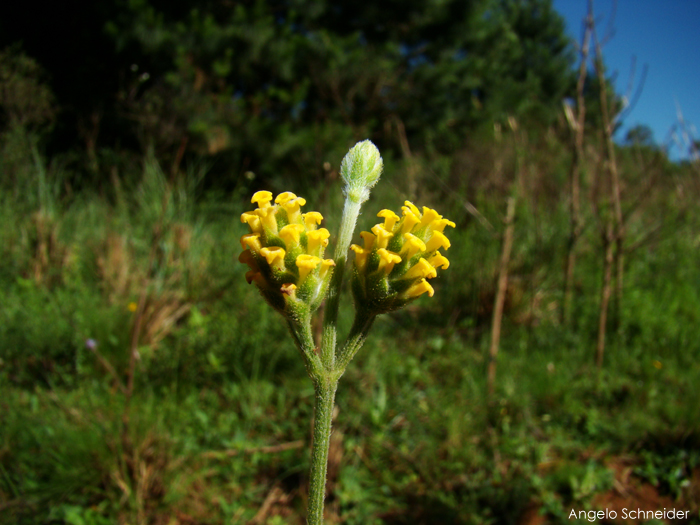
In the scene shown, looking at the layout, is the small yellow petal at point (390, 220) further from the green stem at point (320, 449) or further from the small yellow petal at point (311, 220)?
the green stem at point (320, 449)

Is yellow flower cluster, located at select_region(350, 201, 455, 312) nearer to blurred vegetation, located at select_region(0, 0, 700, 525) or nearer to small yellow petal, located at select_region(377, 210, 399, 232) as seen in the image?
small yellow petal, located at select_region(377, 210, 399, 232)

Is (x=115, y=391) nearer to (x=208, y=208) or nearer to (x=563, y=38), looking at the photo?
(x=208, y=208)

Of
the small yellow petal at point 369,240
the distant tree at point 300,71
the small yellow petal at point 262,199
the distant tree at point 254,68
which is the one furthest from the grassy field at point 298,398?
the distant tree at point 254,68

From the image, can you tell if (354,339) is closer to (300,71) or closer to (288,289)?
(288,289)

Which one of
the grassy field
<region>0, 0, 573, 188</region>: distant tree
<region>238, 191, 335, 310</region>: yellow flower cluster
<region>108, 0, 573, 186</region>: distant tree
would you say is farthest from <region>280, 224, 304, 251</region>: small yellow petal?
<region>0, 0, 573, 188</region>: distant tree

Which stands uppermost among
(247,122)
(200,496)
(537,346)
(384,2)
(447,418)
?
(384,2)

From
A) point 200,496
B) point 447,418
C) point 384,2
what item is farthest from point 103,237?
point 384,2

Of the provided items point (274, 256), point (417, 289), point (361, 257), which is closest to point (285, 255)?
point (274, 256)
